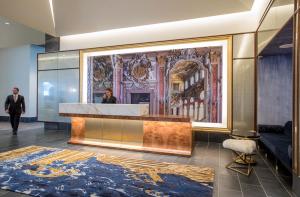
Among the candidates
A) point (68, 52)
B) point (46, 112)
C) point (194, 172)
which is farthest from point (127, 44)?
point (194, 172)

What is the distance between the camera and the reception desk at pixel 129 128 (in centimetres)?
471

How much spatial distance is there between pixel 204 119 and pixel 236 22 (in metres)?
2.88

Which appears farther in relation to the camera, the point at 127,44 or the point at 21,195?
the point at 127,44

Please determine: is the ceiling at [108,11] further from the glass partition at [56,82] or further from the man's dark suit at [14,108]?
the man's dark suit at [14,108]

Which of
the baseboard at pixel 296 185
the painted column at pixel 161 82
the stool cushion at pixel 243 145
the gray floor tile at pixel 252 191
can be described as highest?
the painted column at pixel 161 82

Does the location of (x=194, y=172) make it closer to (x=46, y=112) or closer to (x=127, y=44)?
(x=127, y=44)

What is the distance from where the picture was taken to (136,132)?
205 inches

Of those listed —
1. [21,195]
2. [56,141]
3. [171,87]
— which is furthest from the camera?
[171,87]

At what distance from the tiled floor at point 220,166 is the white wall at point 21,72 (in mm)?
4378

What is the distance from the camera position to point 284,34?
11.4 ft

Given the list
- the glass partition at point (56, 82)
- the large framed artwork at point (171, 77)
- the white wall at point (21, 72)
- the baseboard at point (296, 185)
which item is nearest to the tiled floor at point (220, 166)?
the baseboard at point (296, 185)

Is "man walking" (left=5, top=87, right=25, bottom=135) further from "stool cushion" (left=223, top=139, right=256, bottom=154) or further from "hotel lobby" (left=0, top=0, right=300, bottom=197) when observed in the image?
"stool cushion" (left=223, top=139, right=256, bottom=154)

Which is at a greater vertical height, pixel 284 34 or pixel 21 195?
pixel 284 34

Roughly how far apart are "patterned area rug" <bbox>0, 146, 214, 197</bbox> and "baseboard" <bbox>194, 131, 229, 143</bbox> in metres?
2.41
